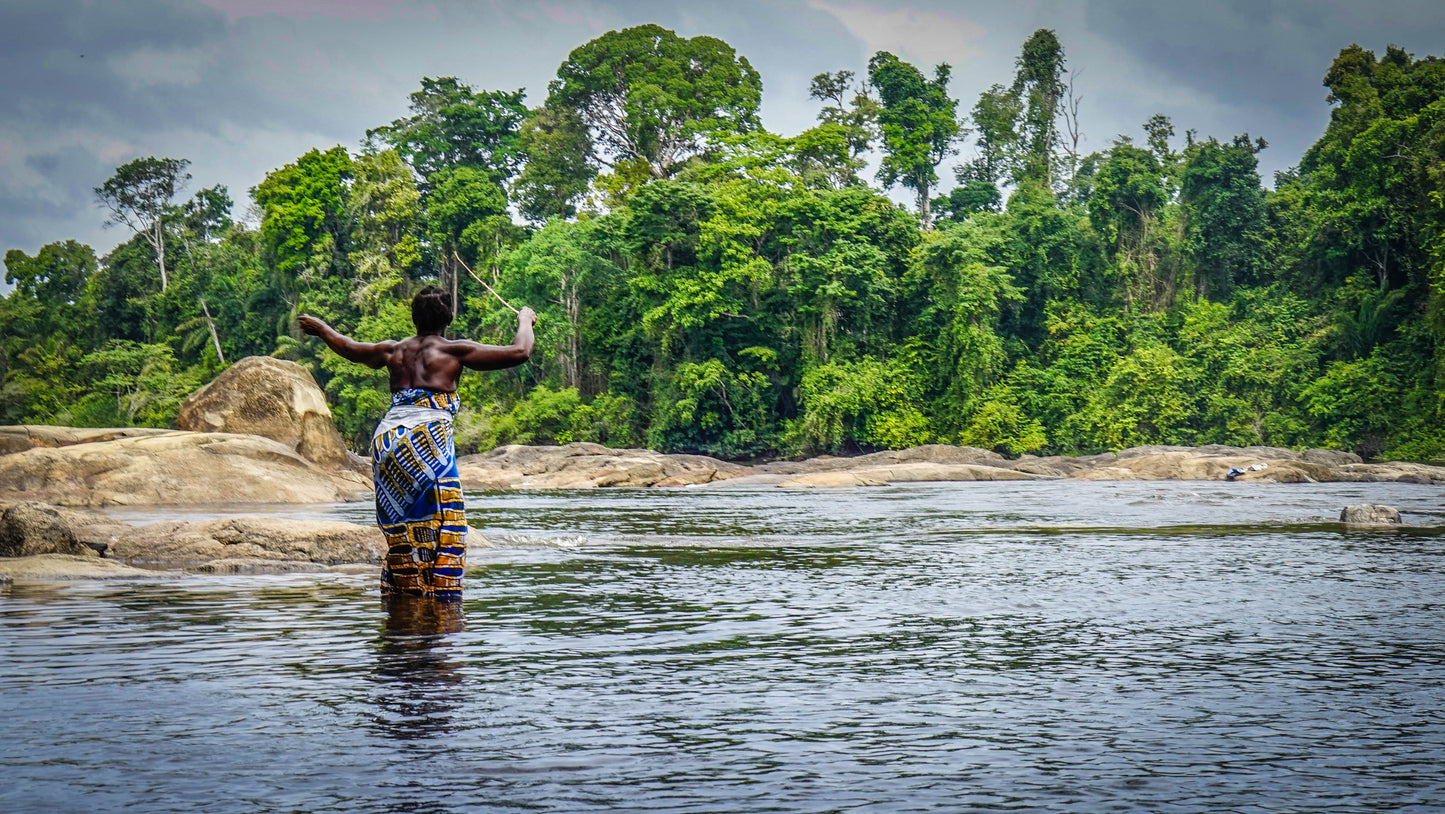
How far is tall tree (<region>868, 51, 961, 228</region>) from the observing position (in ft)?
216

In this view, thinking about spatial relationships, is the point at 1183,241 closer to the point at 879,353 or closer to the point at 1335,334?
the point at 1335,334

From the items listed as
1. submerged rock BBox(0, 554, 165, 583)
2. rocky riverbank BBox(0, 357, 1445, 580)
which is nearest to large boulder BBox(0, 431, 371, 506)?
rocky riverbank BBox(0, 357, 1445, 580)

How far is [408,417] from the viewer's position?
8.72 meters

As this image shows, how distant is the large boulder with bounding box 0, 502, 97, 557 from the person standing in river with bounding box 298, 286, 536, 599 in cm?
497

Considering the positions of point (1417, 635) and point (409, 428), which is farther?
point (409, 428)

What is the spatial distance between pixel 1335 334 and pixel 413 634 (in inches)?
1995

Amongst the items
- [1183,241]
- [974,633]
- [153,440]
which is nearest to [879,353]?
[1183,241]

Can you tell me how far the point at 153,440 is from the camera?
25.2 meters

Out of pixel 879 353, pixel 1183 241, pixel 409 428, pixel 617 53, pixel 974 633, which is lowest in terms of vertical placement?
pixel 974 633

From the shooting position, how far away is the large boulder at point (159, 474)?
2314 centimetres

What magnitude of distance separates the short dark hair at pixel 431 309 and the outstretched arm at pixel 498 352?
240 millimetres

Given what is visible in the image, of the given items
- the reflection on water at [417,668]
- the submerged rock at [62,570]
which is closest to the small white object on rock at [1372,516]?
the reflection on water at [417,668]

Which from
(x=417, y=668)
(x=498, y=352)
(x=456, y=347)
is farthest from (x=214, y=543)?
(x=417, y=668)

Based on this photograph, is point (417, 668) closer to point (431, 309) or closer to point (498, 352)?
point (498, 352)
